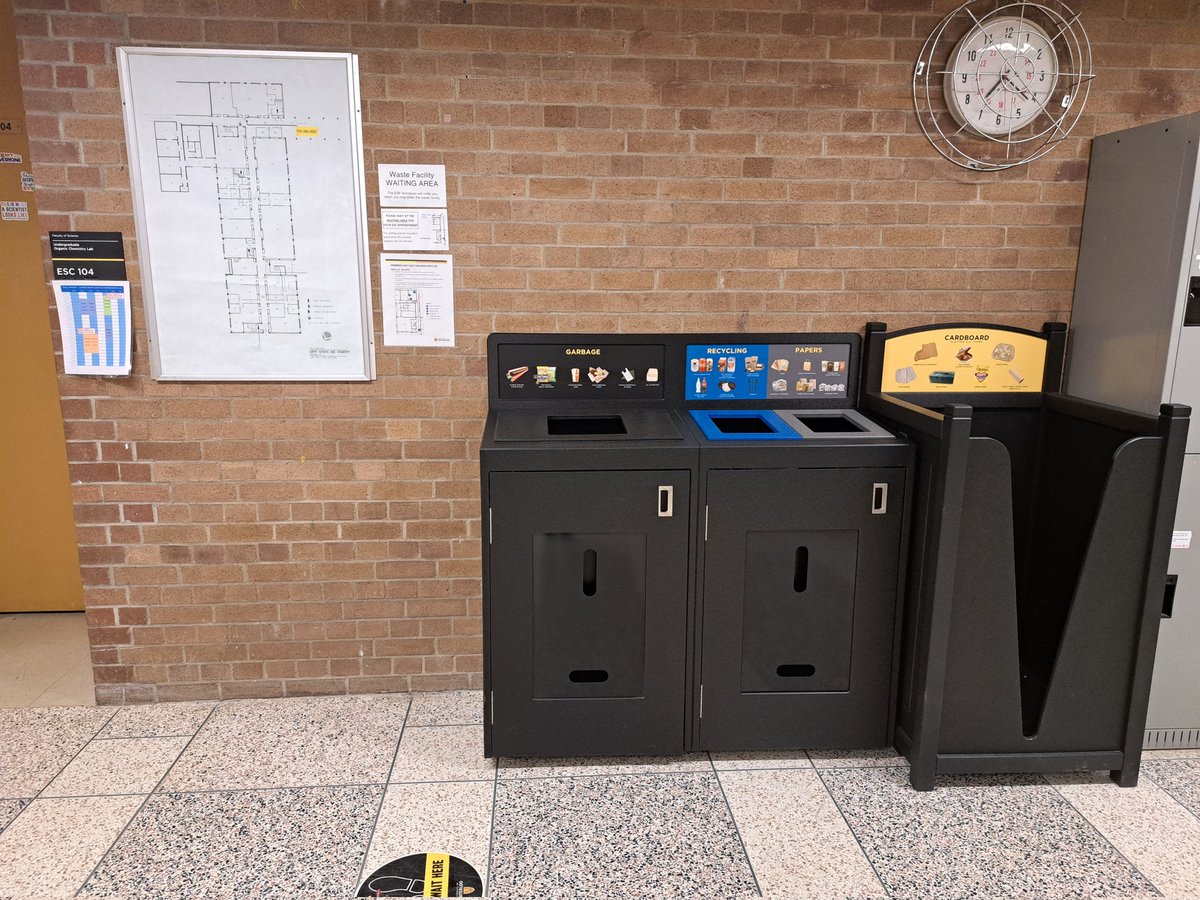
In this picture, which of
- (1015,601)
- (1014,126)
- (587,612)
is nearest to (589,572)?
(587,612)

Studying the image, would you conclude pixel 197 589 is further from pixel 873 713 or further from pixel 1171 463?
pixel 1171 463

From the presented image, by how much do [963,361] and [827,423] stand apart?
621 mm

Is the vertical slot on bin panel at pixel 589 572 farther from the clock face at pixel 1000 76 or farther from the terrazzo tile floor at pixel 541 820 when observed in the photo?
the clock face at pixel 1000 76

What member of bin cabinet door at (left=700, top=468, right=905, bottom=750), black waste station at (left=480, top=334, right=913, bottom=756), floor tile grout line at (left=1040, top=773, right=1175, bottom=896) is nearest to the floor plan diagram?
black waste station at (left=480, top=334, right=913, bottom=756)

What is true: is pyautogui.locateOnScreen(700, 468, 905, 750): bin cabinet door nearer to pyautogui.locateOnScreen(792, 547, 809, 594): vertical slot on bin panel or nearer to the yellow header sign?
pyautogui.locateOnScreen(792, 547, 809, 594): vertical slot on bin panel

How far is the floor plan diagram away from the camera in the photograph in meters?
2.58

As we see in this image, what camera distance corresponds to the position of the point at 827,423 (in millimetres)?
2701

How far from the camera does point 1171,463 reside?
2.24 metres

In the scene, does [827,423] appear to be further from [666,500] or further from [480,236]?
[480,236]

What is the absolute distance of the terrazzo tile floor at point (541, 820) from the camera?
2020mm

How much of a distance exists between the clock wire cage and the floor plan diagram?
2133 millimetres

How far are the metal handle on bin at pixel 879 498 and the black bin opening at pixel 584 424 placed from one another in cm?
84

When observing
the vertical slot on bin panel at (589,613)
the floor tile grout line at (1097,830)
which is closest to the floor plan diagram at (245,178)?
the vertical slot on bin panel at (589,613)

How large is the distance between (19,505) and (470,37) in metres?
2.97
